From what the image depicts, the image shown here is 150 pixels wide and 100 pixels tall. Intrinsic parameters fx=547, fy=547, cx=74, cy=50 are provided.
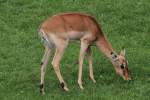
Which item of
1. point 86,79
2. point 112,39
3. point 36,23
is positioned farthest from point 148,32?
point 86,79

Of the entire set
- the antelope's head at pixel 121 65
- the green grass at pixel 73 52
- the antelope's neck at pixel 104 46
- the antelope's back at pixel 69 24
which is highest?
the antelope's back at pixel 69 24

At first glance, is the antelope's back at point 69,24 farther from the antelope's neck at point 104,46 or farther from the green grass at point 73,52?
the green grass at point 73,52

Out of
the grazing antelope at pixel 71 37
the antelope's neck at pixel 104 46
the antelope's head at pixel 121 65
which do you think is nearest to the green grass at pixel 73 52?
the antelope's head at pixel 121 65

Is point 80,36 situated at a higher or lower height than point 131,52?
higher

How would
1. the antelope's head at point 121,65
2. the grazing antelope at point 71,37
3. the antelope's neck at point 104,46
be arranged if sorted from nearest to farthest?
the grazing antelope at point 71,37
the antelope's head at point 121,65
the antelope's neck at point 104,46

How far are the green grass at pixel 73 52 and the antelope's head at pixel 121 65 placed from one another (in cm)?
16

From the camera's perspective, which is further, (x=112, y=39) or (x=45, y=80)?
(x=112, y=39)

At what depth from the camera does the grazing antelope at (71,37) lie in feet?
39.2

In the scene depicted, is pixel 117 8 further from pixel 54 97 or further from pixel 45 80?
pixel 54 97

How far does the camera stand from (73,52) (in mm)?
15367

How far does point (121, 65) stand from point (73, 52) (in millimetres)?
3037

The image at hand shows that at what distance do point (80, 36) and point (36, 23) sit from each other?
612 cm

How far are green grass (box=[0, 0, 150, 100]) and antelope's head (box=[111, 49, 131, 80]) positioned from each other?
0.16 metres

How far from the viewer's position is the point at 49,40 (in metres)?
12.0
